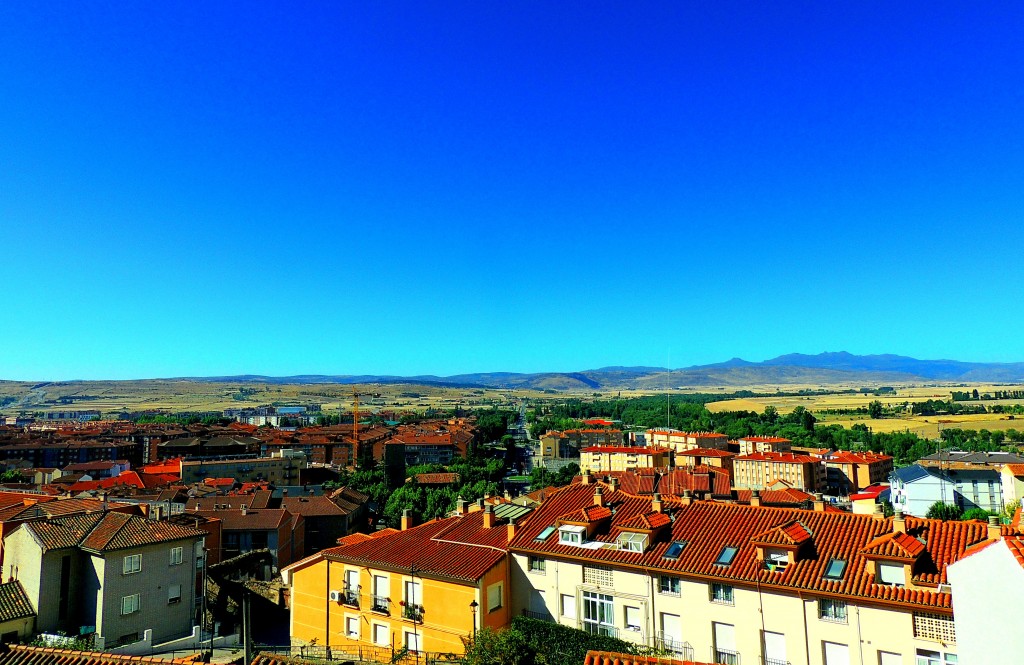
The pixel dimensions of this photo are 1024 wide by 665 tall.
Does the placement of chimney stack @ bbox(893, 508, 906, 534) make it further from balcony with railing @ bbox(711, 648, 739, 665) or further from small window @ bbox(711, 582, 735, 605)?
balcony with railing @ bbox(711, 648, 739, 665)

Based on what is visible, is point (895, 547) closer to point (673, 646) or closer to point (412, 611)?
point (673, 646)

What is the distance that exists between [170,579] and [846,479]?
8757 cm

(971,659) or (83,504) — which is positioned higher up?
(971,659)

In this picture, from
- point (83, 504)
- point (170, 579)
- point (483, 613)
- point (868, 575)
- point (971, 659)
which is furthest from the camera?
point (83, 504)

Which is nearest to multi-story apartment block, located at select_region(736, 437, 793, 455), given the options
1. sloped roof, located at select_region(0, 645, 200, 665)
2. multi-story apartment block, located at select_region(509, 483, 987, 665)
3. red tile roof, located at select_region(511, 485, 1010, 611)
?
red tile roof, located at select_region(511, 485, 1010, 611)

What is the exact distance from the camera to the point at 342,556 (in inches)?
859

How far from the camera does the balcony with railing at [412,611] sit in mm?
19625

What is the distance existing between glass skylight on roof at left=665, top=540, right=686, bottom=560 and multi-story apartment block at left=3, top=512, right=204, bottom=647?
791 inches

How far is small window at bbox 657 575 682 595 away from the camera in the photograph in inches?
715

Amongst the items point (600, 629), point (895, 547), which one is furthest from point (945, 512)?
point (600, 629)

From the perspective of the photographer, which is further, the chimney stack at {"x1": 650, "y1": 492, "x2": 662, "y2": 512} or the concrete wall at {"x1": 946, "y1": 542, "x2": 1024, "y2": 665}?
the chimney stack at {"x1": 650, "y1": 492, "x2": 662, "y2": 512}

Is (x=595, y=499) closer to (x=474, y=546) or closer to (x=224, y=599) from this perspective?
(x=474, y=546)

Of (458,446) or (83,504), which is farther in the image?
(458,446)

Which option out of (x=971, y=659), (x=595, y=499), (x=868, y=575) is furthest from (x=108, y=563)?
(x=971, y=659)
